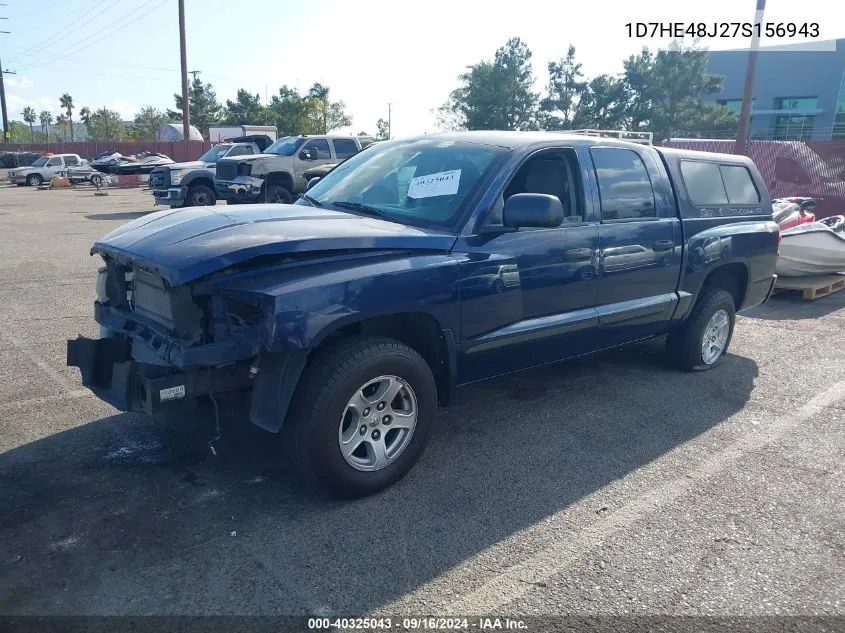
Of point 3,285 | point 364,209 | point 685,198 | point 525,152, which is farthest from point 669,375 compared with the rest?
point 3,285

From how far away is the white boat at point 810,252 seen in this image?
8.78m

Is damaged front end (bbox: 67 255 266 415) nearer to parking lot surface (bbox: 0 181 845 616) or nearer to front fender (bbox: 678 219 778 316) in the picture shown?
parking lot surface (bbox: 0 181 845 616)

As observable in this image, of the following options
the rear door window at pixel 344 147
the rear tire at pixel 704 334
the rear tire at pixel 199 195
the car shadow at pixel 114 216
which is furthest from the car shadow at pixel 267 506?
the car shadow at pixel 114 216

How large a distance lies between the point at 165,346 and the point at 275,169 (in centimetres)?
1357

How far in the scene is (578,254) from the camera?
444 centimetres

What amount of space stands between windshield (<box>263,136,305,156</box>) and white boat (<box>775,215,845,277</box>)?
11485 mm

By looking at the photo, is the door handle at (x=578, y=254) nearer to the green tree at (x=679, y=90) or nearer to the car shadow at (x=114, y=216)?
the car shadow at (x=114, y=216)

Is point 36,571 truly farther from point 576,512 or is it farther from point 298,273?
point 576,512

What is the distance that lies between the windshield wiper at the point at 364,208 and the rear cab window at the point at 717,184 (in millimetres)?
2597

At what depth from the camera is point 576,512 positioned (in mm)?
3570

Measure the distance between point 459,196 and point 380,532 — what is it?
1.95 metres

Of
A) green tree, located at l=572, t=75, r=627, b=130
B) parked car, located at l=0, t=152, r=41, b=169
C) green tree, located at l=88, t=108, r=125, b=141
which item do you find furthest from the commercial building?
green tree, located at l=88, t=108, r=125, b=141

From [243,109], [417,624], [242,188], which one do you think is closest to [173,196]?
[242,188]

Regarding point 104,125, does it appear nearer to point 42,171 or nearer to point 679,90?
point 42,171
